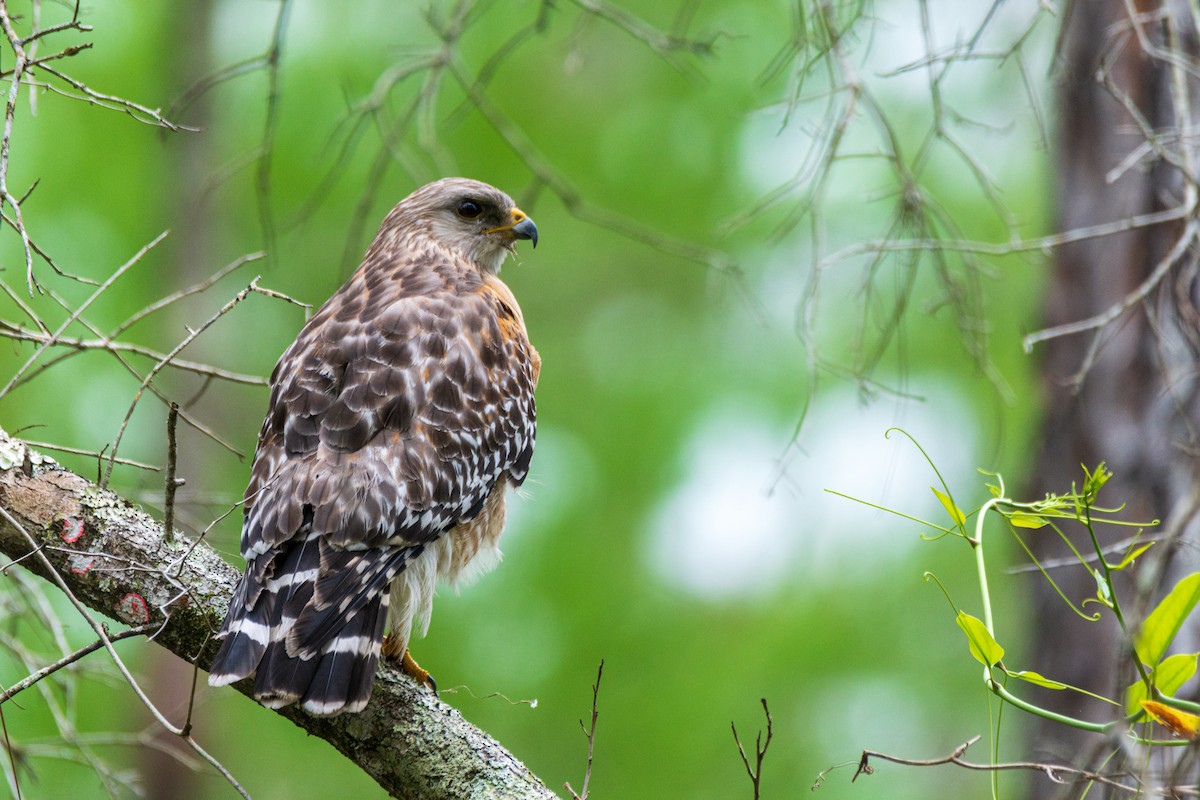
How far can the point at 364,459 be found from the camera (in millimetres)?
3146

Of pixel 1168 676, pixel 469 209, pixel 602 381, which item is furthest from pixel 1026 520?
pixel 602 381

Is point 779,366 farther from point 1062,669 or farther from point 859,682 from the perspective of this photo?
point 1062,669

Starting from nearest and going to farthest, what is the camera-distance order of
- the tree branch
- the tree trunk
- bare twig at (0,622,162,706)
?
bare twig at (0,622,162,706), the tree branch, the tree trunk

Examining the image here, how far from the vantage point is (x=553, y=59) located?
977cm

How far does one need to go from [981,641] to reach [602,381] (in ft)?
26.9

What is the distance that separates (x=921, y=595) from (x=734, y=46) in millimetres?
5109

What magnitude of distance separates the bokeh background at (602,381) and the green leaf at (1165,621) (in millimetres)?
6014

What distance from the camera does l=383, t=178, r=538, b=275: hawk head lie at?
13.9 feet

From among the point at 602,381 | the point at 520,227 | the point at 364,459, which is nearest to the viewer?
the point at 364,459

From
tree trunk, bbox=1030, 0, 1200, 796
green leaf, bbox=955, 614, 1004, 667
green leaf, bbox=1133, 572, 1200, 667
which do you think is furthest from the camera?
tree trunk, bbox=1030, 0, 1200, 796

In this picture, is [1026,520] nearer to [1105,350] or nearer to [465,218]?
[465,218]

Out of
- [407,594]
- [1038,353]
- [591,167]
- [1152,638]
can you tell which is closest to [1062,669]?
[1038,353]

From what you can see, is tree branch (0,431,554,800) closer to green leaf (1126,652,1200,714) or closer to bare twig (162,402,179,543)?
bare twig (162,402,179,543)

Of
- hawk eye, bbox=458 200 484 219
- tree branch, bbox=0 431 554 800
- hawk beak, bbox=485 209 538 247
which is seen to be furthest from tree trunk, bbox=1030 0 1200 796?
tree branch, bbox=0 431 554 800
